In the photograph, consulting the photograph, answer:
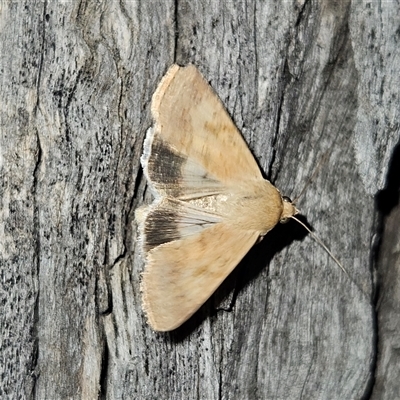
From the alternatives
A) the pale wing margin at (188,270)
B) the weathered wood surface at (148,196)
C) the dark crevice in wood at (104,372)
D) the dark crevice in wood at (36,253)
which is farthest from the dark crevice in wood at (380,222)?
the dark crevice in wood at (36,253)

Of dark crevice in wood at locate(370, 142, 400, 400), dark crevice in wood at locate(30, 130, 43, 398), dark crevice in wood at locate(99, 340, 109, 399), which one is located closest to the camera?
dark crevice in wood at locate(30, 130, 43, 398)

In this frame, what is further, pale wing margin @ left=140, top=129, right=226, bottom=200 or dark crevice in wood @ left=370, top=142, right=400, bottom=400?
dark crevice in wood @ left=370, top=142, right=400, bottom=400

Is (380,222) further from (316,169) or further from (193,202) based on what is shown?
(193,202)

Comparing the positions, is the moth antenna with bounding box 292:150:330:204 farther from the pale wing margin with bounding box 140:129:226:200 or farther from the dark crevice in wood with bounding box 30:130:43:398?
the dark crevice in wood with bounding box 30:130:43:398

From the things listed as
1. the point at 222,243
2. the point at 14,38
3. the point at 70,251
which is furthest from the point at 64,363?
the point at 14,38

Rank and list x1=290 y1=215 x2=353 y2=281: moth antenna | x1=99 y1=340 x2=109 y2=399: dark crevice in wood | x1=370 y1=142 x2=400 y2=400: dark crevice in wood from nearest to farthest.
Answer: x1=99 y1=340 x2=109 y2=399: dark crevice in wood → x1=290 y1=215 x2=353 y2=281: moth antenna → x1=370 y1=142 x2=400 y2=400: dark crevice in wood

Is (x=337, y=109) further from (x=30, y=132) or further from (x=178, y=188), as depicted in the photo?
(x=30, y=132)

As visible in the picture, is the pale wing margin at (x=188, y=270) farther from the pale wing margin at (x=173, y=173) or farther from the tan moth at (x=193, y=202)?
the pale wing margin at (x=173, y=173)

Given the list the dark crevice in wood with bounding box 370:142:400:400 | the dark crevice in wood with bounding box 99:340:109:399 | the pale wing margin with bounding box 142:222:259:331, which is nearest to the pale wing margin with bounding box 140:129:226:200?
the pale wing margin with bounding box 142:222:259:331
